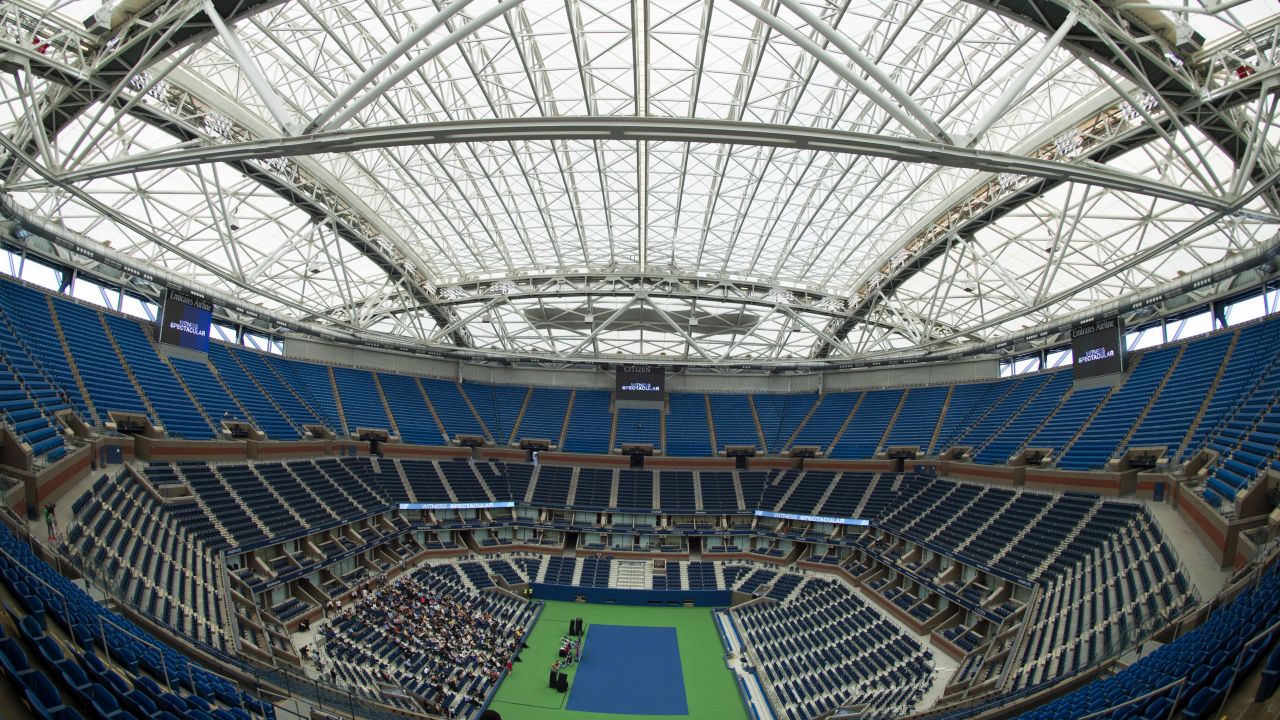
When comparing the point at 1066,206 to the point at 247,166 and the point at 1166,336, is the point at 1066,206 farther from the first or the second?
the point at 247,166

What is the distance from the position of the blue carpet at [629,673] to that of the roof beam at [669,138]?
63.2 feet

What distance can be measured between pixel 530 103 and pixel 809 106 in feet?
35.6

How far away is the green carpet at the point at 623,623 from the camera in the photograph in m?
21.8

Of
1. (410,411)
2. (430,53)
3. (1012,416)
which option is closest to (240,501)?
(410,411)

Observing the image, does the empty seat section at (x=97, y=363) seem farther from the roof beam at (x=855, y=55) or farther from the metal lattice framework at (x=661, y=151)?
the roof beam at (x=855, y=55)

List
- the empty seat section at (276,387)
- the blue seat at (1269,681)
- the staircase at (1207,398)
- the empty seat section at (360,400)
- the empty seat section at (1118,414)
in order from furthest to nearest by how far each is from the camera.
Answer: the empty seat section at (360,400)
the empty seat section at (276,387)
the empty seat section at (1118,414)
the staircase at (1207,398)
the blue seat at (1269,681)

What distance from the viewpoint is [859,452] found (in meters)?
43.7

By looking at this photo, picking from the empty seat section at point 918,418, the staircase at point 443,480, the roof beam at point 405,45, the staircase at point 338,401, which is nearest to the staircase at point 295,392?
the staircase at point 338,401

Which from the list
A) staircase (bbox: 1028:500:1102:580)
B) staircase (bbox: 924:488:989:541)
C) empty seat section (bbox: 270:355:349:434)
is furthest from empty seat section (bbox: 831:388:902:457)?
empty seat section (bbox: 270:355:349:434)

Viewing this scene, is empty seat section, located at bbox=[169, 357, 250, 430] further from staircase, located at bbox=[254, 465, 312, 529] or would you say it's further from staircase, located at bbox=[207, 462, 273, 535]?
staircase, located at bbox=[207, 462, 273, 535]

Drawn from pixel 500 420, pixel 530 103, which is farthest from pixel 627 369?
pixel 530 103

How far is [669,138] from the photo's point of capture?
1441 centimetres

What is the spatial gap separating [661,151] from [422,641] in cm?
2229

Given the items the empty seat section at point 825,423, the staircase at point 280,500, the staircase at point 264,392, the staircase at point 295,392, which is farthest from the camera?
the empty seat section at point 825,423
